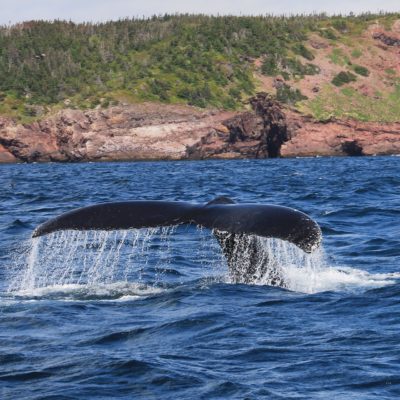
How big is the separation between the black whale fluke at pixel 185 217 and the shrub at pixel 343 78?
8386 centimetres

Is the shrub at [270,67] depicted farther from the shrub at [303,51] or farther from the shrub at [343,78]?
the shrub at [343,78]

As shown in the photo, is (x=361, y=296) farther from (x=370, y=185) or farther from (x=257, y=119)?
(x=257, y=119)

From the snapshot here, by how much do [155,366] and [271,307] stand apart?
7.65 ft

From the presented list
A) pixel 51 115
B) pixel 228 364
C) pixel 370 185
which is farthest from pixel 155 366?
pixel 51 115

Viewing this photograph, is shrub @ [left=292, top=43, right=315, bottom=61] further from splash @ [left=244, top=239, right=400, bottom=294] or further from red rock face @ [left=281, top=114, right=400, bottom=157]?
splash @ [left=244, top=239, right=400, bottom=294]

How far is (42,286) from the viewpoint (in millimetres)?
12141

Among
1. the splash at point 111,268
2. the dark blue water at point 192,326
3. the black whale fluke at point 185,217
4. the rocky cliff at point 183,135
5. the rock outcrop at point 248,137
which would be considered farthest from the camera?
the rock outcrop at point 248,137

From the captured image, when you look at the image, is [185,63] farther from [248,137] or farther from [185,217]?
[185,217]

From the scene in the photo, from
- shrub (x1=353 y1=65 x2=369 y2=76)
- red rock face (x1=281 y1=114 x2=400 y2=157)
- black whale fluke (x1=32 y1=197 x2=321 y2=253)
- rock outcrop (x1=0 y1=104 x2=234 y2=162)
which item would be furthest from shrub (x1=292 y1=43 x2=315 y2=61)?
black whale fluke (x1=32 y1=197 x2=321 y2=253)

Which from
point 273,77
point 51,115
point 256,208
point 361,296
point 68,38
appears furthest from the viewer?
point 68,38

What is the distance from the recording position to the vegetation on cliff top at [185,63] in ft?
279

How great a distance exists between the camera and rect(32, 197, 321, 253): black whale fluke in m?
8.21

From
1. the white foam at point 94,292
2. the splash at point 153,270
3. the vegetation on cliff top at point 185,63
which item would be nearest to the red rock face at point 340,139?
the vegetation on cliff top at point 185,63

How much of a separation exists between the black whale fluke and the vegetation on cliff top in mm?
70582
